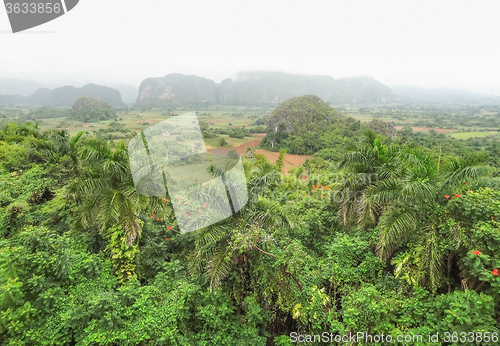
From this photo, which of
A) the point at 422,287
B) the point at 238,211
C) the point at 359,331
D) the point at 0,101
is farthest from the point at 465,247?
the point at 0,101

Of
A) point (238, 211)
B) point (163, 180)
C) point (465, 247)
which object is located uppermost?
point (163, 180)

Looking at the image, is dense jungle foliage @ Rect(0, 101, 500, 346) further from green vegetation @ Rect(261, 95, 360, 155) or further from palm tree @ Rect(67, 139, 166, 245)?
green vegetation @ Rect(261, 95, 360, 155)

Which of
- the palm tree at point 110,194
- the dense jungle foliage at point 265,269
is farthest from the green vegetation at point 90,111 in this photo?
the dense jungle foliage at point 265,269

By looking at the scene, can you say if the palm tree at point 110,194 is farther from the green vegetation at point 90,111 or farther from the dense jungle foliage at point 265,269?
the green vegetation at point 90,111

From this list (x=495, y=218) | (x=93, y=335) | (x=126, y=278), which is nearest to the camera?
(x=93, y=335)

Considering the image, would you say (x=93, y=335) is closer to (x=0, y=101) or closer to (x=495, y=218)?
(x=495, y=218)
